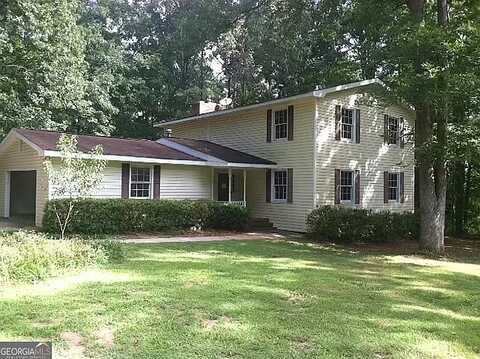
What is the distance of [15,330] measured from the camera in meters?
5.11

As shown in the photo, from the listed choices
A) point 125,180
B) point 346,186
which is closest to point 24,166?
point 125,180

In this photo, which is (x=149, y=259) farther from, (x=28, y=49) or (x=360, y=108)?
(x=28, y=49)

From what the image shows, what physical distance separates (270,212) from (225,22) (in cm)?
1243

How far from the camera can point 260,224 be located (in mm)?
19266

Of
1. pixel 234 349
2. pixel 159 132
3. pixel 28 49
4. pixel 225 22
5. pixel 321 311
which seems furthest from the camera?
pixel 159 132

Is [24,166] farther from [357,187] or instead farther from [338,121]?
[357,187]

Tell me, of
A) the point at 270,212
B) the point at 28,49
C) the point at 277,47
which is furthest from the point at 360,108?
the point at 28,49

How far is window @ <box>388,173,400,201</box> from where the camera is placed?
21.1 metres

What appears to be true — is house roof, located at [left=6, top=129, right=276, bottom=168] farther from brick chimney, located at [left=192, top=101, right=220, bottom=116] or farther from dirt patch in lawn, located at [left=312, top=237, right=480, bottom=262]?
dirt patch in lawn, located at [left=312, top=237, right=480, bottom=262]

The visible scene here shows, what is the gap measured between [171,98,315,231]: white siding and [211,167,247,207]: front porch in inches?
16.4

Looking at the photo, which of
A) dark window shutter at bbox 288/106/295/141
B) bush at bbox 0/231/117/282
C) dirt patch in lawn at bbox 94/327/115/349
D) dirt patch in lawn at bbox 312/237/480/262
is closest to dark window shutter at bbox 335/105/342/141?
dark window shutter at bbox 288/106/295/141

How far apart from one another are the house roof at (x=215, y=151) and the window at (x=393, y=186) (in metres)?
5.64

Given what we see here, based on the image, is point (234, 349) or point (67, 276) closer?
point (234, 349)

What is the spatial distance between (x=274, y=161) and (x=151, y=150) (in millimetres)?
5023
